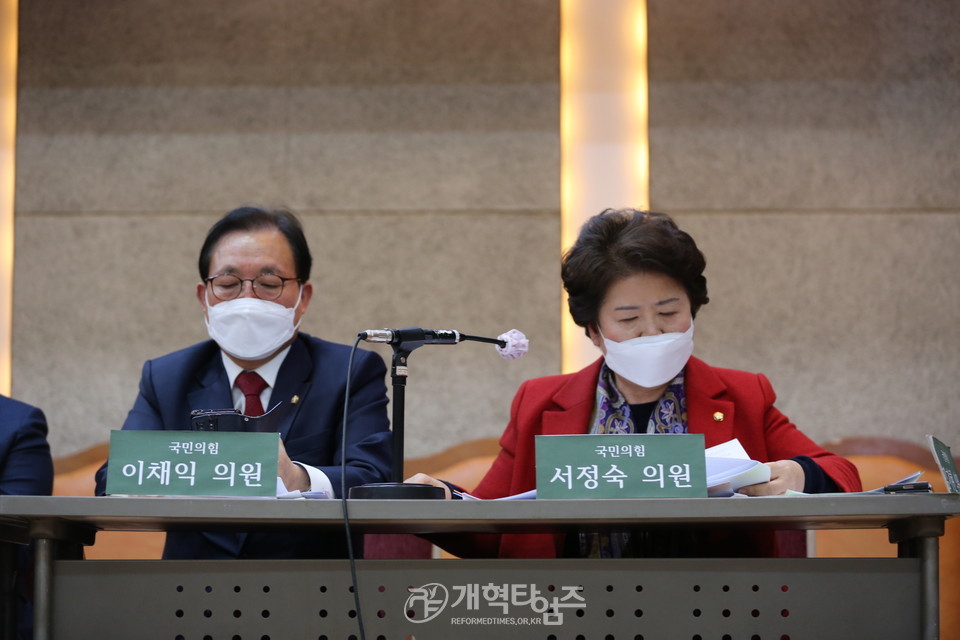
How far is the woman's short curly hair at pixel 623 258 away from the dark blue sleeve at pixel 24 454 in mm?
1384

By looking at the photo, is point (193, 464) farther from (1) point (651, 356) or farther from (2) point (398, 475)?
(1) point (651, 356)

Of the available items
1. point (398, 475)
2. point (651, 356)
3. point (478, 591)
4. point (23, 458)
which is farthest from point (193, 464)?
point (23, 458)

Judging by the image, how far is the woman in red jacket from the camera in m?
1.93

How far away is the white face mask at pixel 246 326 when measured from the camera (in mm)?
2139

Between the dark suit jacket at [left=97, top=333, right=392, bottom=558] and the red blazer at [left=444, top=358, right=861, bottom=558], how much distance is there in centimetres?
27

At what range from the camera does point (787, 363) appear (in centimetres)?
336

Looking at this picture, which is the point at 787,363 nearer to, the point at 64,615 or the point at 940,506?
the point at 940,506

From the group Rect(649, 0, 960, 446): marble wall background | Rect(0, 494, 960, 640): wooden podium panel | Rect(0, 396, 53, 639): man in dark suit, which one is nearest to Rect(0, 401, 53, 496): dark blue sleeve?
Rect(0, 396, 53, 639): man in dark suit

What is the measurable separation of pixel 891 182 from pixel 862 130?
0.20 meters

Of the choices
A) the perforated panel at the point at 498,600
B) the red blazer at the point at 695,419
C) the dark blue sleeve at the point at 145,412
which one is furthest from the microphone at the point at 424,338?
the dark blue sleeve at the point at 145,412

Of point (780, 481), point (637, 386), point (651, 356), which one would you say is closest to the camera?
point (780, 481)

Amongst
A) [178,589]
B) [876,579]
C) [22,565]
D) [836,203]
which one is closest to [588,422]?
[876,579]

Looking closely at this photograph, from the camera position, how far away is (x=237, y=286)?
2199 millimetres

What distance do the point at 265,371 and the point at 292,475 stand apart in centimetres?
49
